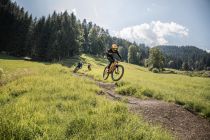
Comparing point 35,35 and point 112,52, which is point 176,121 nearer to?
point 112,52

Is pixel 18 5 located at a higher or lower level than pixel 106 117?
higher

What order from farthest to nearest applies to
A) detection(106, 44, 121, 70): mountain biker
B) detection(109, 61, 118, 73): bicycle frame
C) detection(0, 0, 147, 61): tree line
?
1. detection(0, 0, 147, 61): tree line
2. detection(109, 61, 118, 73): bicycle frame
3. detection(106, 44, 121, 70): mountain biker

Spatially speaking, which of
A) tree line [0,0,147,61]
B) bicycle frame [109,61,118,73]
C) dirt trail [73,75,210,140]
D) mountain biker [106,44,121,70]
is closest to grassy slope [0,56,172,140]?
dirt trail [73,75,210,140]

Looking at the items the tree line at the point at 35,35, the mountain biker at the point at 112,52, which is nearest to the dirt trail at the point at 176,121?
the mountain biker at the point at 112,52

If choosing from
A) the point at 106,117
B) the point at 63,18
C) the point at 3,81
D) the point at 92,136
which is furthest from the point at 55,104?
the point at 63,18

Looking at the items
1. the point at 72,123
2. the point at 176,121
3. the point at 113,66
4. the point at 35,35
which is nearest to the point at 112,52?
the point at 113,66

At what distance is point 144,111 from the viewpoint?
1127 centimetres

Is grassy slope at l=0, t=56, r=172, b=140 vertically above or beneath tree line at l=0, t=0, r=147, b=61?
beneath

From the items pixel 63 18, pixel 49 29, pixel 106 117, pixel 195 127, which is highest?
pixel 63 18

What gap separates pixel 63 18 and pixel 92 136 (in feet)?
290

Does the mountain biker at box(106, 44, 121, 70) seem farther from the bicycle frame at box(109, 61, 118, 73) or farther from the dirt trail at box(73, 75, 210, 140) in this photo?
the dirt trail at box(73, 75, 210, 140)

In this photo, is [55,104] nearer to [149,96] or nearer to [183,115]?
[183,115]

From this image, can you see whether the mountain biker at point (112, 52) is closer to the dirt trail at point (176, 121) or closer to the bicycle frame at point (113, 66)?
the bicycle frame at point (113, 66)

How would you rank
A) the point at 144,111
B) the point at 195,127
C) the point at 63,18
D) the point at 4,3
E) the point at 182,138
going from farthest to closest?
the point at 63,18
the point at 4,3
the point at 144,111
the point at 195,127
the point at 182,138
